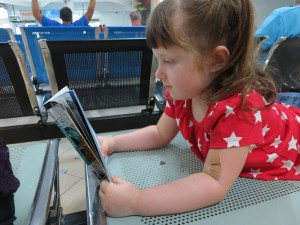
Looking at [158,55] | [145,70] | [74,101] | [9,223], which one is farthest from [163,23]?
[145,70]

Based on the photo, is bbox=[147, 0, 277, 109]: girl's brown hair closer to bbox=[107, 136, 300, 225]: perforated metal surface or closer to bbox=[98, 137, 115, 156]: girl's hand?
bbox=[107, 136, 300, 225]: perforated metal surface

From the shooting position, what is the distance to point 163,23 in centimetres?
55

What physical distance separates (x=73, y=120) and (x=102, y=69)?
97 cm

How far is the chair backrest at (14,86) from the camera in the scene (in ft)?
3.63

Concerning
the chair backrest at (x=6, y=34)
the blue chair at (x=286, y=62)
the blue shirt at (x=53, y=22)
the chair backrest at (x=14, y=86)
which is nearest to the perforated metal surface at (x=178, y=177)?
the chair backrest at (x=14, y=86)

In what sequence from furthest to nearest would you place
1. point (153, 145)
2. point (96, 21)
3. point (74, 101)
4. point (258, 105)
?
point (96, 21)
point (153, 145)
point (258, 105)
point (74, 101)

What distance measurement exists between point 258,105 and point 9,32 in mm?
2155

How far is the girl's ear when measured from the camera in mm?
545

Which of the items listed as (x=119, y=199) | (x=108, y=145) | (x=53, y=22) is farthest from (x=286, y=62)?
(x=53, y=22)

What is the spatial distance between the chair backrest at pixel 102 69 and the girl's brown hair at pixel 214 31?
0.67 meters

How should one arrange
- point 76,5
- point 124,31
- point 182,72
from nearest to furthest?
point 182,72
point 124,31
point 76,5

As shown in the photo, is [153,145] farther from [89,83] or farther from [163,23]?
[89,83]

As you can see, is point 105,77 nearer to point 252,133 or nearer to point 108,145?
point 108,145

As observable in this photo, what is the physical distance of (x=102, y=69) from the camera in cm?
138
